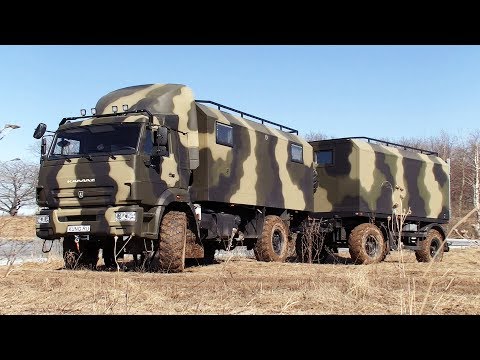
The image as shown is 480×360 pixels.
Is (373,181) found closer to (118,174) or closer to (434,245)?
(434,245)

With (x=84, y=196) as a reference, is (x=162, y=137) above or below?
above

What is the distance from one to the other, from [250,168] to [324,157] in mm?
3898

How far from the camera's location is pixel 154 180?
37.1 feet

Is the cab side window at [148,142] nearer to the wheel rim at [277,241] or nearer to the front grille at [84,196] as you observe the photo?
the front grille at [84,196]

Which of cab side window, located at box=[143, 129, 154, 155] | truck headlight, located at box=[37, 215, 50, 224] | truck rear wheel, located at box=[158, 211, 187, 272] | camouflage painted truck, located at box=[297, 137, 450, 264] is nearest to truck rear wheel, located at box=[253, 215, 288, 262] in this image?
camouflage painted truck, located at box=[297, 137, 450, 264]

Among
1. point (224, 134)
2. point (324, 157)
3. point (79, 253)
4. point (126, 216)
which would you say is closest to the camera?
point (126, 216)

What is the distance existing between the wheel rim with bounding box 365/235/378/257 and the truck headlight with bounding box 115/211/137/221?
786cm

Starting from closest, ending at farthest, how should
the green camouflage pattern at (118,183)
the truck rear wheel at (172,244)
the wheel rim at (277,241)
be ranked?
1. the green camouflage pattern at (118,183)
2. the truck rear wheel at (172,244)
3. the wheel rim at (277,241)

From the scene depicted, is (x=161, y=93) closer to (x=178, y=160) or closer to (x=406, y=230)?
(x=178, y=160)

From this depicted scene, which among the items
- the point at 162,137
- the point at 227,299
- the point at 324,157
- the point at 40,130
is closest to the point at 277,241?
the point at 324,157

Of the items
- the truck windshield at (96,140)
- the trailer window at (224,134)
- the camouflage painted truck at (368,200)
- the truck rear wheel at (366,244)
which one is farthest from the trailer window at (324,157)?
the truck windshield at (96,140)

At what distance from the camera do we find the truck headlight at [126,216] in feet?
35.4

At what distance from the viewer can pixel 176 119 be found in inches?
487
